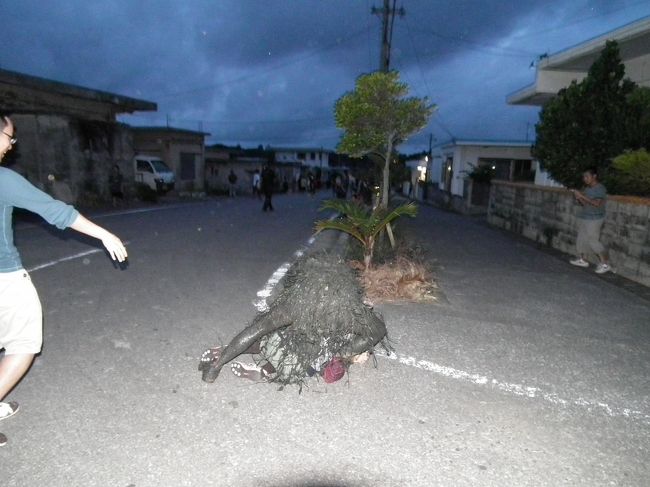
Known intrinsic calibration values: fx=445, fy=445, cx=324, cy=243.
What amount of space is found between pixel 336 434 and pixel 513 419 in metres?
1.32

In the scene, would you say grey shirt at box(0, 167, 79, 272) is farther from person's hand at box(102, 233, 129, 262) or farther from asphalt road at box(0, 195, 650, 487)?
asphalt road at box(0, 195, 650, 487)

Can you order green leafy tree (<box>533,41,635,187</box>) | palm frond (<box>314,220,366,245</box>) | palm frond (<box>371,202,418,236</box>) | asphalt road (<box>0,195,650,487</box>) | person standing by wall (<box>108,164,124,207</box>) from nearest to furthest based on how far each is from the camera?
asphalt road (<box>0,195,650,487</box>) → palm frond (<box>371,202,418,236</box>) → palm frond (<box>314,220,366,245</box>) → green leafy tree (<box>533,41,635,187</box>) → person standing by wall (<box>108,164,124,207</box>)

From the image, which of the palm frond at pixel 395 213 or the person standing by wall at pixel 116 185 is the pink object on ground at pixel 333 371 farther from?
the person standing by wall at pixel 116 185

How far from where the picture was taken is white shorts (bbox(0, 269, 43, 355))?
270 cm

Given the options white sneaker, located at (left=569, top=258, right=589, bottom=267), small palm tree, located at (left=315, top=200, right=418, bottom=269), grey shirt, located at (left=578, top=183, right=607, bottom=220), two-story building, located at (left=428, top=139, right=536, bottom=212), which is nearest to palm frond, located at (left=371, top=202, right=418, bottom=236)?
small palm tree, located at (left=315, top=200, right=418, bottom=269)

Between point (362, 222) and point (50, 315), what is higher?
point (362, 222)

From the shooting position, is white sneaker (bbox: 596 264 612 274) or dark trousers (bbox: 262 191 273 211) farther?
dark trousers (bbox: 262 191 273 211)

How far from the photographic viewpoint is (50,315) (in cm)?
498

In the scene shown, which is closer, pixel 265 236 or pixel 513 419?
pixel 513 419

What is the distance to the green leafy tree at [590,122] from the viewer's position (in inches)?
350

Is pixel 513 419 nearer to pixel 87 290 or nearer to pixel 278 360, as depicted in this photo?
pixel 278 360

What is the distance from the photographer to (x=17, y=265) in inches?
109

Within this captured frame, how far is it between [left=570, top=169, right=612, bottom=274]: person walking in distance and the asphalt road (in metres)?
2.01

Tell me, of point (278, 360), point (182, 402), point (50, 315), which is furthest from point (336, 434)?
point (50, 315)
